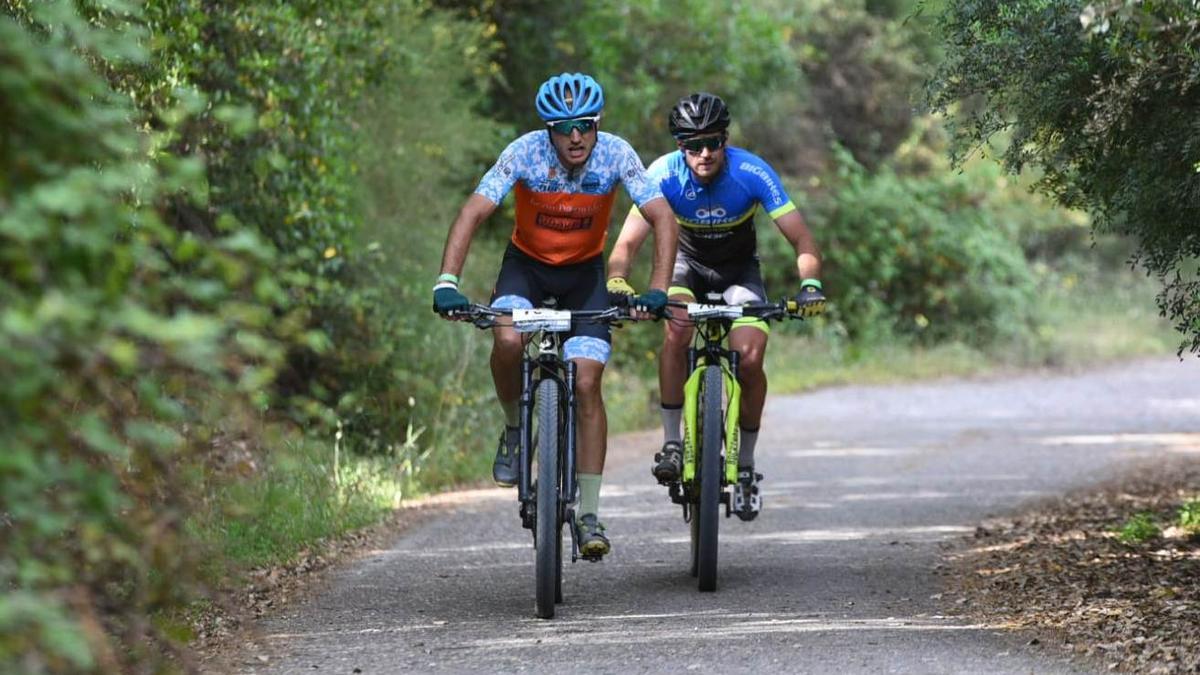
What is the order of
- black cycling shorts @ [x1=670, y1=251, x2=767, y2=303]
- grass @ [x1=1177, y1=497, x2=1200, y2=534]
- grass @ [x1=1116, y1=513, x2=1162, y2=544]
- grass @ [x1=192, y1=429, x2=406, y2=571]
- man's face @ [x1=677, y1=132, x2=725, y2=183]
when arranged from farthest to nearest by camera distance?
grass @ [x1=1177, y1=497, x2=1200, y2=534] < grass @ [x1=1116, y1=513, x2=1162, y2=544] < grass @ [x1=192, y1=429, x2=406, y2=571] < black cycling shorts @ [x1=670, y1=251, x2=767, y2=303] < man's face @ [x1=677, y1=132, x2=725, y2=183]

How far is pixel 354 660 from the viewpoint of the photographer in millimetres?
7160

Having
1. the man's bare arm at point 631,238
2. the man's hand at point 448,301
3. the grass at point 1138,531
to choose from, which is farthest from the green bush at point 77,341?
the grass at point 1138,531

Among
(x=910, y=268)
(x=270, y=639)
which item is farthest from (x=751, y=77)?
(x=270, y=639)

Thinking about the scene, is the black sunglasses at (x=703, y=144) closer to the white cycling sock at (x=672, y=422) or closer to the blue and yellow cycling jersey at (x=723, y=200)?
A: the blue and yellow cycling jersey at (x=723, y=200)

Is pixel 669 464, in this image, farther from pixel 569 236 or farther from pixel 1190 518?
pixel 1190 518

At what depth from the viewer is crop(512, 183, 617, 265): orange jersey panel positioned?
8.66m

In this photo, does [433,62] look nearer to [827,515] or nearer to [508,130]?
[508,130]

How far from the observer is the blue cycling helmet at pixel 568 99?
839 centimetres

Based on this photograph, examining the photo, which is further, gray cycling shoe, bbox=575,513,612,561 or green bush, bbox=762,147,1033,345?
green bush, bbox=762,147,1033,345

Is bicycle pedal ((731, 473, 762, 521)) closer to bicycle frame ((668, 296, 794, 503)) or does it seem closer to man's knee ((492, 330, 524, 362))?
bicycle frame ((668, 296, 794, 503))

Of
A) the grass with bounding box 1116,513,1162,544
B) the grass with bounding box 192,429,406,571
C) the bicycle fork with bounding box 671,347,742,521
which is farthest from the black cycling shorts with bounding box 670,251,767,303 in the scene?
the grass with bounding box 1116,513,1162,544

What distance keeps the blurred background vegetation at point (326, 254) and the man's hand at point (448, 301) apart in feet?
3.12

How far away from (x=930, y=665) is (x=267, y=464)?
19.6ft

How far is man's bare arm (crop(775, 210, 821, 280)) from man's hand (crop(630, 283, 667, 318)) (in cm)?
125
